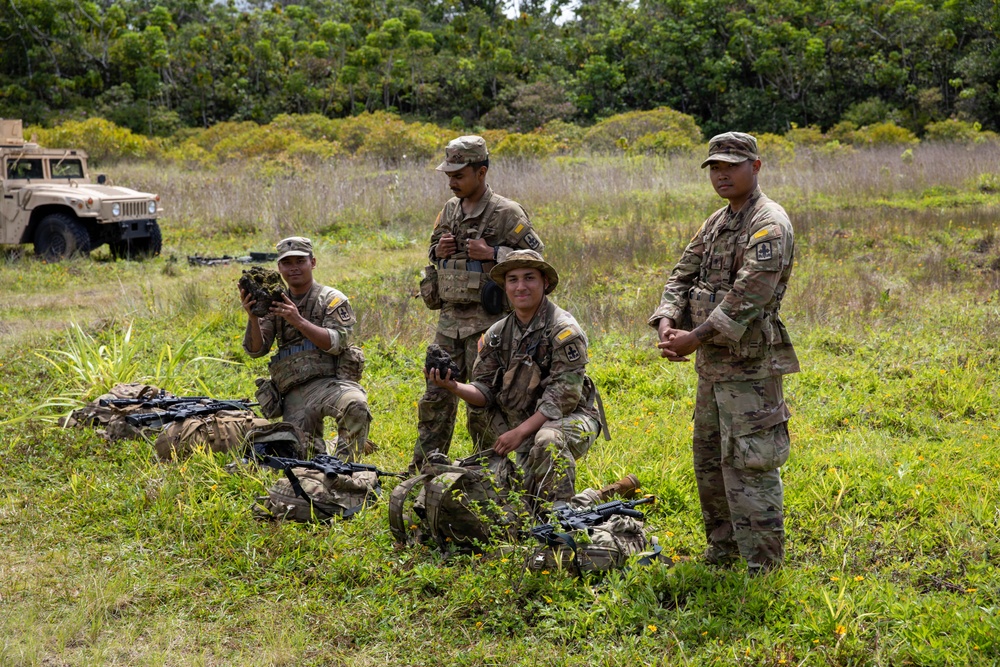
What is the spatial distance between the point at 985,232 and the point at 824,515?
363 inches

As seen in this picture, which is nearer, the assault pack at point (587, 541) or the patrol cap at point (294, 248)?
the assault pack at point (587, 541)

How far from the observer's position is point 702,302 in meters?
→ 3.63

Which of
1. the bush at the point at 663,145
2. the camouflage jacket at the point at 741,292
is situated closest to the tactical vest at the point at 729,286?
the camouflage jacket at the point at 741,292

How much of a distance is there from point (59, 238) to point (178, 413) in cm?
851

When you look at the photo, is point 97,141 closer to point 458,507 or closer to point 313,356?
point 313,356

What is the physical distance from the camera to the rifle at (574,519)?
3.55 meters

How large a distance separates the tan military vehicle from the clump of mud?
8.62m

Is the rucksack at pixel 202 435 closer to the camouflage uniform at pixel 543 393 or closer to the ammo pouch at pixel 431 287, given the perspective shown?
the ammo pouch at pixel 431 287

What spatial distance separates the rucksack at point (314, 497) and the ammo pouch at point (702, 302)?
1802mm

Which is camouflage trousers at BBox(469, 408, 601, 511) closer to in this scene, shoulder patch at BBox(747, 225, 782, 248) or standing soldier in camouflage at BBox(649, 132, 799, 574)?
standing soldier in camouflage at BBox(649, 132, 799, 574)

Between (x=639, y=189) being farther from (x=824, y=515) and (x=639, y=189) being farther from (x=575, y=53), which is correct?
(x=575, y=53)

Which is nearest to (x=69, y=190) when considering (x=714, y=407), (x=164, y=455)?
A: (x=164, y=455)

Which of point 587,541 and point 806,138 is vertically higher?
point 806,138

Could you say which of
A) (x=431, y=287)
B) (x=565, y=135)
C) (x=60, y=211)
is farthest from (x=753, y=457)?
(x=565, y=135)
